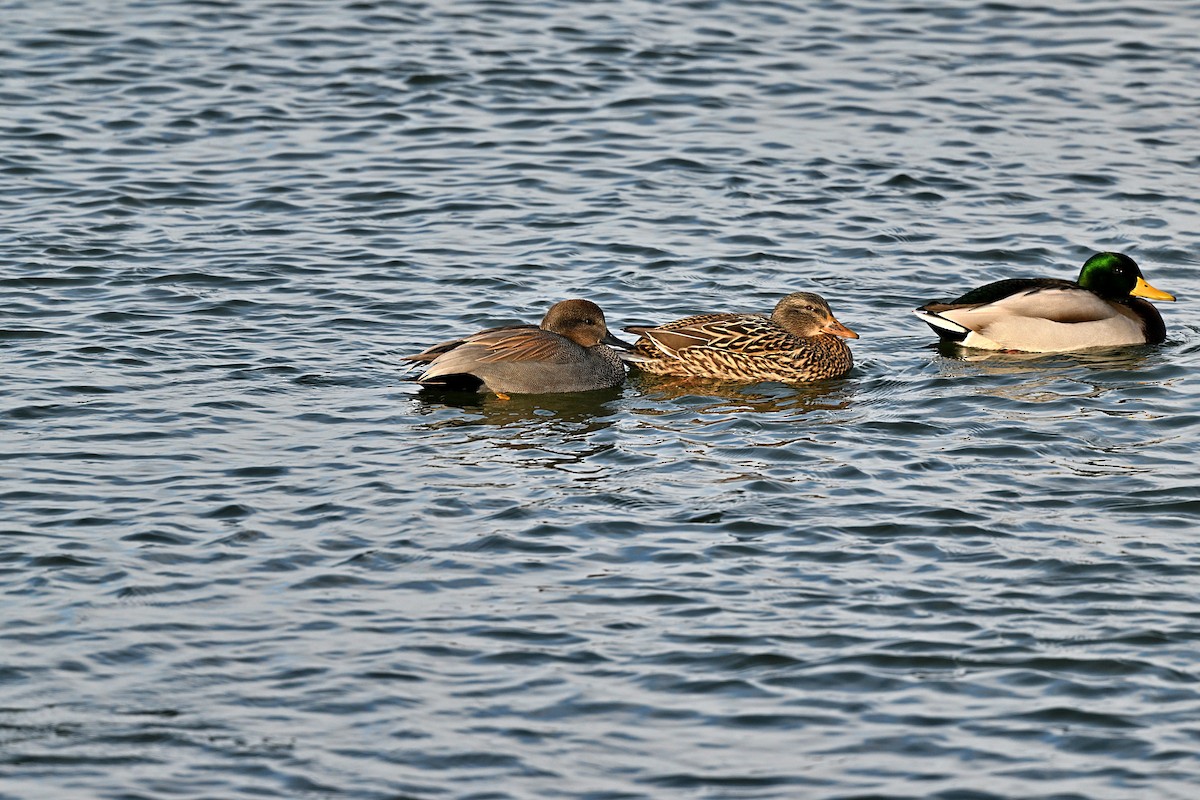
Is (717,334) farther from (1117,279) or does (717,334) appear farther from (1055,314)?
(1117,279)

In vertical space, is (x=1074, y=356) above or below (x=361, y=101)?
below

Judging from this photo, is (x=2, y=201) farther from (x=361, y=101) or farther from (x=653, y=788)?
(x=653, y=788)

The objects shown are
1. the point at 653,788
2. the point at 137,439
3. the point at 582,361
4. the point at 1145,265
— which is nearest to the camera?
the point at 653,788

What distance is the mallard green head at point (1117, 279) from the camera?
13.9 metres

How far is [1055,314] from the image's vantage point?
13758 mm

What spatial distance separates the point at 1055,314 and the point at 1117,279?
0.59m

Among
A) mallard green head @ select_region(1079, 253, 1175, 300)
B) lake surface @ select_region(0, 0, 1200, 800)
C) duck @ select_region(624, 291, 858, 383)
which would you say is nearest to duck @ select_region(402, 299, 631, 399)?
lake surface @ select_region(0, 0, 1200, 800)

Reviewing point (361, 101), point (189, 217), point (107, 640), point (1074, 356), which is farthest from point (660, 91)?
point (107, 640)

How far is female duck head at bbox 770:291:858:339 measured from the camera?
12953 millimetres

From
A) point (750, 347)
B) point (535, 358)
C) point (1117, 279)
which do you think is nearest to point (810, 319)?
point (750, 347)

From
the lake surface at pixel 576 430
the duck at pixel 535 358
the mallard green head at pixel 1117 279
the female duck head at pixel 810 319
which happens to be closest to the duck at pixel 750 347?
the female duck head at pixel 810 319

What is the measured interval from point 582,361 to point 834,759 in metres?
5.34

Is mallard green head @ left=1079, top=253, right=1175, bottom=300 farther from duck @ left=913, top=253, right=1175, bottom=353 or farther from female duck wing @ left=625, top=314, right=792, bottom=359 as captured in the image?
female duck wing @ left=625, top=314, right=792, bottom=359

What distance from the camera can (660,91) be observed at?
65.1 ft
